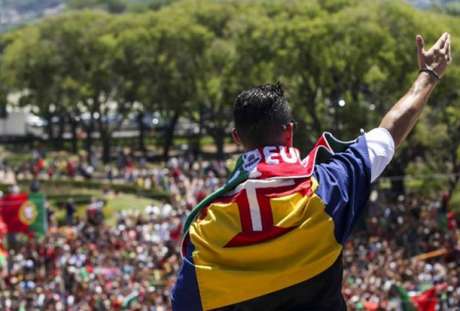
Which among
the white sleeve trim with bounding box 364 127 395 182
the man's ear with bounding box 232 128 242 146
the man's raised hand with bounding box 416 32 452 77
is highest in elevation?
the man's raised hand with bounding box 416 32 452 77

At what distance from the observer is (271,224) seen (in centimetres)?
284

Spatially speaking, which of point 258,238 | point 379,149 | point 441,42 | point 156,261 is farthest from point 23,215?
point 258,238

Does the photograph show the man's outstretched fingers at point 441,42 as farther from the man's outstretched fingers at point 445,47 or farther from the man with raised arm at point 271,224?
the man with raised arm at point 271,224

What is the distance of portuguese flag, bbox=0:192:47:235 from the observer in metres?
25.0

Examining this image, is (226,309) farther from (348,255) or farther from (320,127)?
(320,127)

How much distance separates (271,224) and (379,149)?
433mm

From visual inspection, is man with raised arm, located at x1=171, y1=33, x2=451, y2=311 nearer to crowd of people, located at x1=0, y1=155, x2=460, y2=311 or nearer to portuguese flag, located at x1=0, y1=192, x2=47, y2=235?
crowd of people, located at x1=0, y1=155, x2=460, y2=311

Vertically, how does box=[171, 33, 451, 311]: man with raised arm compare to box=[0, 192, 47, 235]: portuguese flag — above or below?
above

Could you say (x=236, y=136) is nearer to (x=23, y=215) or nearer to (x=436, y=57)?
(x=436, y=57)

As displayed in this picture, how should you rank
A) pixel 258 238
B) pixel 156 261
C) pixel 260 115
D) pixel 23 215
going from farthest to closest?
pixel 23 215, pixel 156 261, pixel 260 115, pixel 258 238

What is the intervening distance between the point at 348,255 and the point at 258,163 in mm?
18820

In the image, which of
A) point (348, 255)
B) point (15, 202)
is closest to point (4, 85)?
point (15, 202)

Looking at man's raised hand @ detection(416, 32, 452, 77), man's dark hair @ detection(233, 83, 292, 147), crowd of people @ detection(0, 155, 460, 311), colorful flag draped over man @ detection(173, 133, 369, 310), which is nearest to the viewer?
colorful flag draped over man @ detection(173, 133, 369, 310)

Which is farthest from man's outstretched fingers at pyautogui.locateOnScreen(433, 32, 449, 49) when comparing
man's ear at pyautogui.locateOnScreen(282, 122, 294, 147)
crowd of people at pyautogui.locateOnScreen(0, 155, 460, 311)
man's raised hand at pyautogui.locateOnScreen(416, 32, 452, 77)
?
crowd of people at pyautogui.locateOnScreen(0, 155, 460, 311)
